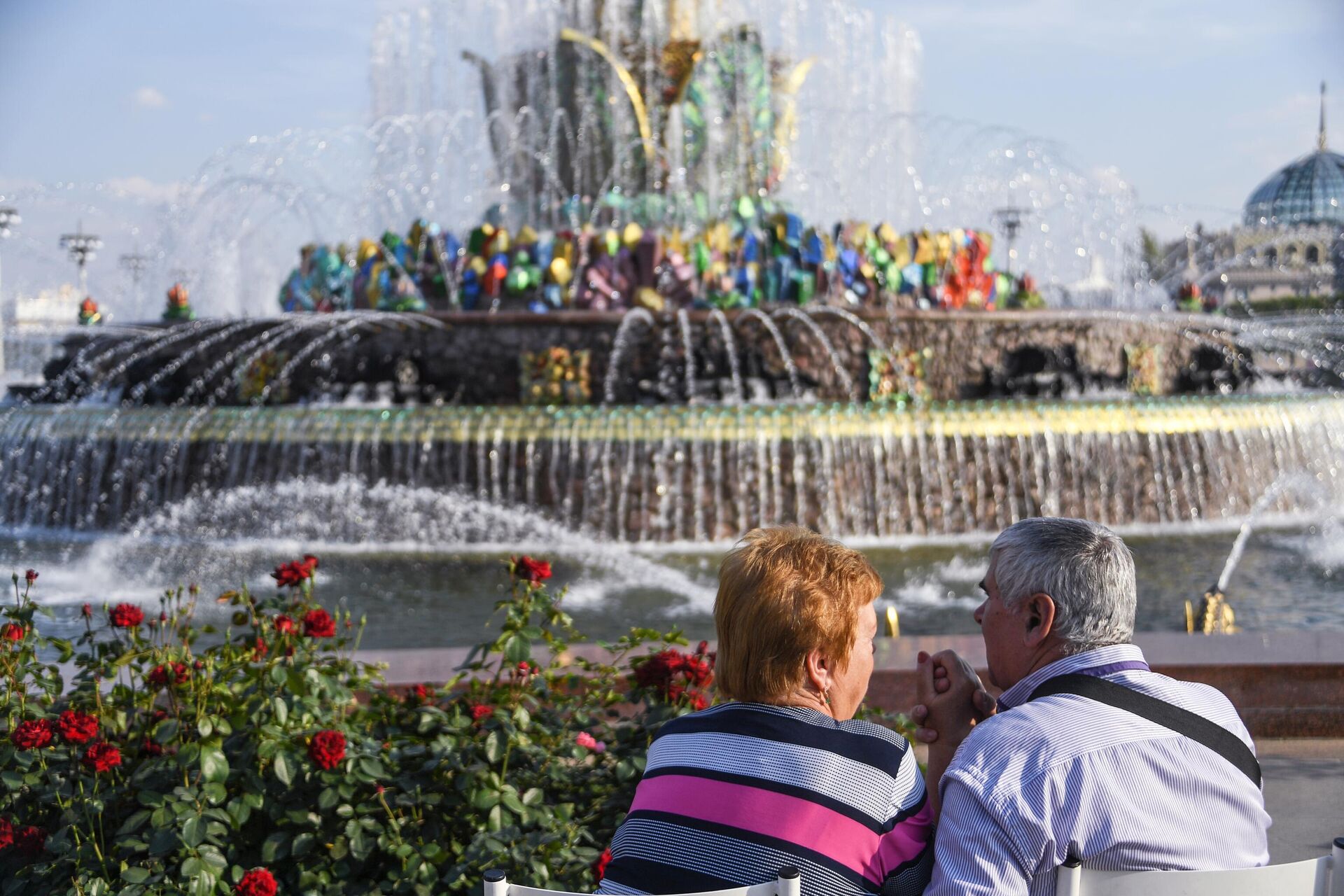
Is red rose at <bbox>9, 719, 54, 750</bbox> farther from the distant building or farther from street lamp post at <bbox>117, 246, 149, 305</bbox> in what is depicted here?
the distant building

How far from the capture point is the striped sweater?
1.78m

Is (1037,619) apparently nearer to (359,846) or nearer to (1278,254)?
(359,846)

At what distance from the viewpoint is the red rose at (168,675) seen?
275 centimetres

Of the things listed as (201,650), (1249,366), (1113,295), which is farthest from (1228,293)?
(201,650)

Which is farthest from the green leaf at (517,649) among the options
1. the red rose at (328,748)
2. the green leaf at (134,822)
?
the green leaf at (134,822)

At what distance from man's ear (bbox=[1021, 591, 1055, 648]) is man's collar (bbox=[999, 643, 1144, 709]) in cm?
4

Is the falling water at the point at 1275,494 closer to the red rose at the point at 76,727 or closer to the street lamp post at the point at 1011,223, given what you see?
the red rose at the point at 76,727

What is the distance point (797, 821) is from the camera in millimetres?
1778

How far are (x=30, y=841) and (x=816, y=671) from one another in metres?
1.80

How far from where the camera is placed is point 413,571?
28.2 feet

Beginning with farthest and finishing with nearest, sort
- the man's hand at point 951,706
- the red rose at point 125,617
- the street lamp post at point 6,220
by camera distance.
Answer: the street lamp post at point 6,220
the red rose at point 125,617
the man's hand at point 951,706

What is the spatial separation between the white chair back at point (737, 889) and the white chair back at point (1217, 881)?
380 millimetres

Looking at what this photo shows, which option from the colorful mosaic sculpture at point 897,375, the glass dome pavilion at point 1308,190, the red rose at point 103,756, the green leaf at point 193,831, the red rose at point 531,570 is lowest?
the green leaf at point 193,831

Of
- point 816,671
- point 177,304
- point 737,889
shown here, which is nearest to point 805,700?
point 816,671
